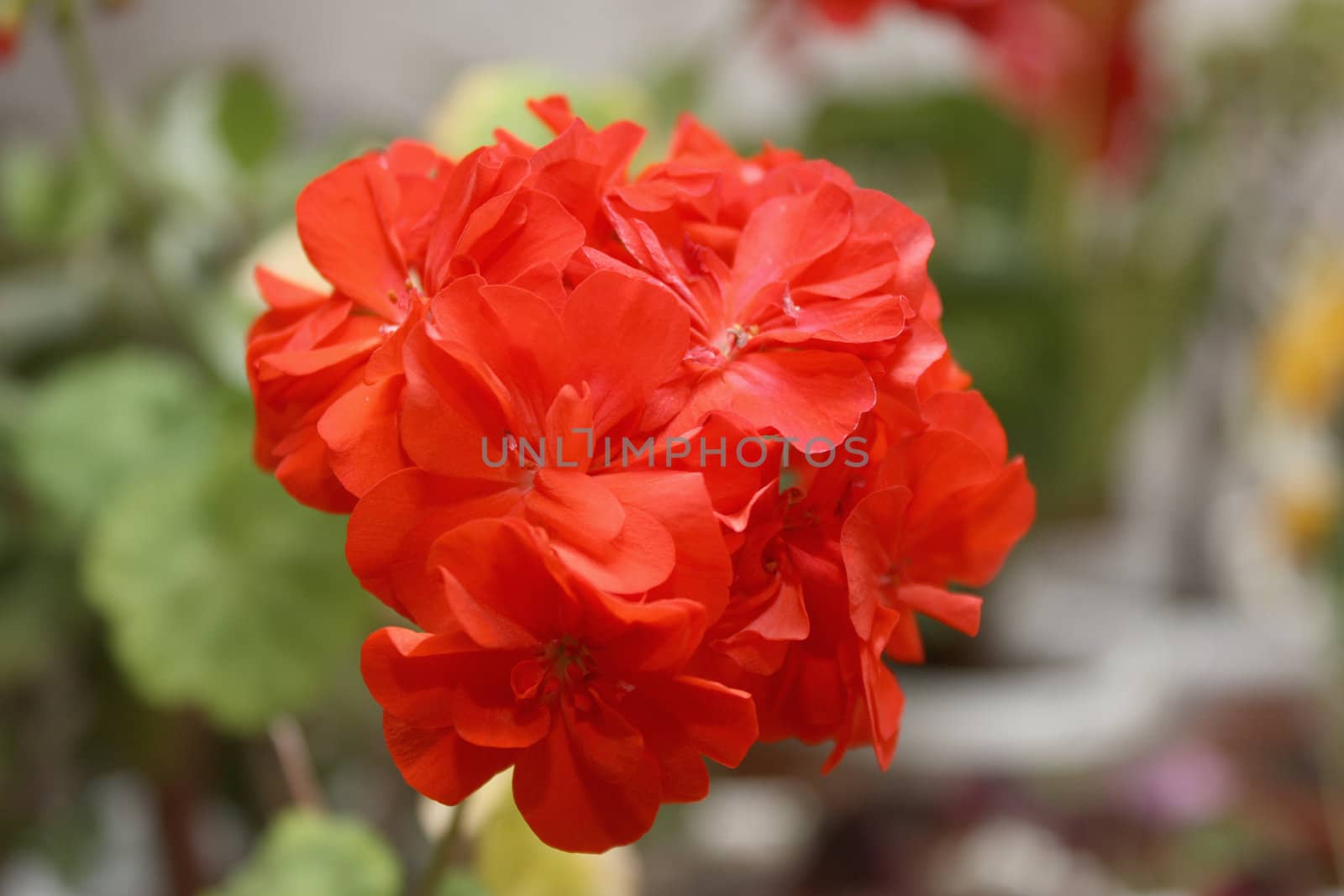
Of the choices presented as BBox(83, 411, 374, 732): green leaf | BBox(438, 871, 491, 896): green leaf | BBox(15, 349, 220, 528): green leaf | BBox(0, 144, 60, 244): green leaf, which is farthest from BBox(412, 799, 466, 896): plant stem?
BBox(0, 144, 60, 244): green leaf

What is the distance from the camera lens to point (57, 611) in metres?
0.42

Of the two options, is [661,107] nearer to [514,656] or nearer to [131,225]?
[131,225]

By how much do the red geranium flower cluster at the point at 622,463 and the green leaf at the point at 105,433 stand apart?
230 mm

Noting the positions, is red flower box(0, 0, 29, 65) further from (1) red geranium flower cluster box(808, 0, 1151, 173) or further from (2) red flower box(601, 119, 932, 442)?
(1) red geranium flower cluster box(808, 0, 1151, 173)

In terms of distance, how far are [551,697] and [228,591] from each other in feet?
0.71

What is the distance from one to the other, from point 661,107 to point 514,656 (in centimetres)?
49

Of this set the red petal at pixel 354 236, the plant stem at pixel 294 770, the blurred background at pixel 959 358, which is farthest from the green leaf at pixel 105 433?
the red petal at pixel 354 236

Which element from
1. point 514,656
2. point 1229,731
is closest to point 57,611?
point 514,656

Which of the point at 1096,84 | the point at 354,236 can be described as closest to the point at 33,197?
Answer: the point at 354,236

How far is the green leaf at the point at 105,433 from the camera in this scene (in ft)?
1.31

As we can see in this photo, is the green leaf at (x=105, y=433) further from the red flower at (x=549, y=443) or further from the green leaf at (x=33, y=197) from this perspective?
the red flower at (x=549, y=443)

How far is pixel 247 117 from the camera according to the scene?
449 millimetres

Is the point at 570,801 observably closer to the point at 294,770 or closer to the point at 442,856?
the point at 442,856

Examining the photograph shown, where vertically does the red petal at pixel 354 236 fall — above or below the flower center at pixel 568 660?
above
